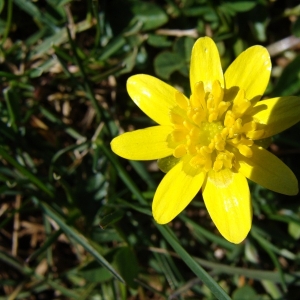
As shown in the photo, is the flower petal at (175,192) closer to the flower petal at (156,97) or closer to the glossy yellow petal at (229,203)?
the glossy yellow petal at (229,203)

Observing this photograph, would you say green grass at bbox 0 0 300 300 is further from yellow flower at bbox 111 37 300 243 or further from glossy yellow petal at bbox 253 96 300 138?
glossy yellow petal at bbox 253 96 300 138

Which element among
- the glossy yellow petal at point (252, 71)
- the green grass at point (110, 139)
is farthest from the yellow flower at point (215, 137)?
the green grass at point (110, 139)

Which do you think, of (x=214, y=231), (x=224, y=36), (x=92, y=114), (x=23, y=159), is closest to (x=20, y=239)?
(x=23, y=159)

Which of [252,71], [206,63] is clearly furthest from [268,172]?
[206,63]

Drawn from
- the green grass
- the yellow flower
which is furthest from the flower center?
the green grass

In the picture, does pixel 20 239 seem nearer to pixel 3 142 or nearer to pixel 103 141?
pixel 3 142

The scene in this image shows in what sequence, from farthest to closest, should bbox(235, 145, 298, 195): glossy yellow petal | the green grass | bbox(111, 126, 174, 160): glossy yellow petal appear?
1. the green grass
2. bbox(111, 126, 174, 160): glossy yellow petal
3. bbox(235, 145, 298, 195): glossy yellow petal
